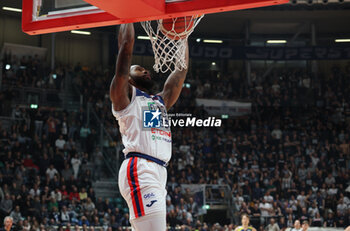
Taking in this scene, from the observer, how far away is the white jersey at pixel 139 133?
3.66m

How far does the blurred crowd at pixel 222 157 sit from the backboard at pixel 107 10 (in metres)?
10.4

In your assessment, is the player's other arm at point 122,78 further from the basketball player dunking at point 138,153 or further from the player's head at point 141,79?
the player's head at point 141,79

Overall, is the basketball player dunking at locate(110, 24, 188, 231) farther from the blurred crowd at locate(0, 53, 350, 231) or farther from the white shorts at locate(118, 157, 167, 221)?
the blurred crowd at locate(0, 53, 350, 231)

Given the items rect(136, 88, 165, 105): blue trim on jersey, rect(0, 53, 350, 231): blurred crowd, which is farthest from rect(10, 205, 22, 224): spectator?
rect(136, 88, 165, 105): blue trim on jersey

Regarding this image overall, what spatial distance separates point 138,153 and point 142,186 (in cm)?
27

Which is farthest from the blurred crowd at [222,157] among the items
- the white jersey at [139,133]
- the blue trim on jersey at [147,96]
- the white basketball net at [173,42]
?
the white jersey at [139,133]

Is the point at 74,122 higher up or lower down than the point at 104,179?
higher up

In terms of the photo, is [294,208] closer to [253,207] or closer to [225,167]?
[253,207]

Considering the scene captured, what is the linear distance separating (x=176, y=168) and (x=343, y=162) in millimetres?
6656

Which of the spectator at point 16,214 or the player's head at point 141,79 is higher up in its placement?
the player's head at point 141,79

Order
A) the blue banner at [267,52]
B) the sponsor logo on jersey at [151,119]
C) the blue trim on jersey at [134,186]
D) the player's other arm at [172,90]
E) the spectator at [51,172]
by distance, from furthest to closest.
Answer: the blue banner at [267,52] → the spectator at [51,172] → the player's other arm at [172,90] → the sponsor logo on jersey at [151,119] → the blue trim on jersey at [134,186]

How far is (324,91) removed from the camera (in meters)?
22.0

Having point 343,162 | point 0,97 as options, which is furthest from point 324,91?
point 0,97

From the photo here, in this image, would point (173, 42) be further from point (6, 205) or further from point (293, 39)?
point (293, 39)
